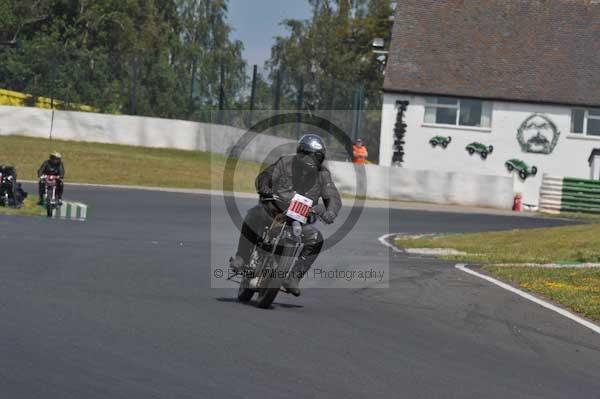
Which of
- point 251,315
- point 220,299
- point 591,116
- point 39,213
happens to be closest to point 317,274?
point 220,299

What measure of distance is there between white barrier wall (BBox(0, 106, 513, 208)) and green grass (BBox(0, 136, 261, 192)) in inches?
19.5

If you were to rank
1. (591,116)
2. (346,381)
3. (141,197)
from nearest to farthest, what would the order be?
(346,381) → (141,197) → (591,116)

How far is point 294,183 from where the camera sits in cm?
1034

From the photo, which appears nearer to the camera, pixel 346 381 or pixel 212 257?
pixel 346 381

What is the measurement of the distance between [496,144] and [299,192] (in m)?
37.5

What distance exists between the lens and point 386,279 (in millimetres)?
14320

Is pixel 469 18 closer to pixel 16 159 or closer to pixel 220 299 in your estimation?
pixel 16 159

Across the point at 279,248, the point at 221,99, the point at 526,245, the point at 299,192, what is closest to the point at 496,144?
the point at 221,99

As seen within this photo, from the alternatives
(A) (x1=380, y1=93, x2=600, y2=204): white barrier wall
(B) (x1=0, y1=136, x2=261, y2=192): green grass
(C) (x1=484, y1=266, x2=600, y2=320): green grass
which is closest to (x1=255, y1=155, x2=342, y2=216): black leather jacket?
(C) (x1=484, y1=266, x2=600, y2=320): green grass

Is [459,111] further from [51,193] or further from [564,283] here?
[564,283]

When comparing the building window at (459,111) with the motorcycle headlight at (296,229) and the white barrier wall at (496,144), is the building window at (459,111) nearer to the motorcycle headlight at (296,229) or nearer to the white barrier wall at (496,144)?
the white barrier wall at (496,144)

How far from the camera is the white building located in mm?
46688

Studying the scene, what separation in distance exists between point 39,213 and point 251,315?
15677 mm

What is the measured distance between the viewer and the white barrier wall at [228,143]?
38.3 m
